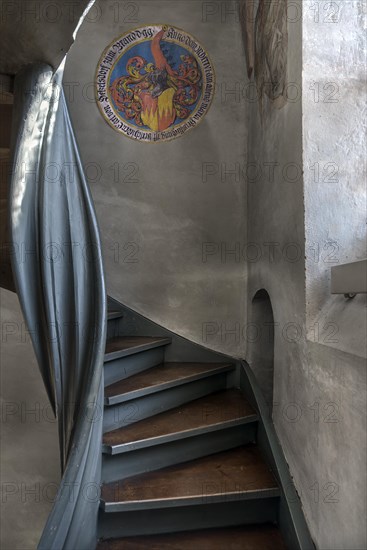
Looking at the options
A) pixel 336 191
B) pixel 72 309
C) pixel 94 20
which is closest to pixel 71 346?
pixel 72 309

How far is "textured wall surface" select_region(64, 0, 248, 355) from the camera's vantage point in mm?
3977

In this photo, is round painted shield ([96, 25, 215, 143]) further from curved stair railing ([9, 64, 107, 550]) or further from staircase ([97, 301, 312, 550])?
staircase ([97, 301, 312, 550])

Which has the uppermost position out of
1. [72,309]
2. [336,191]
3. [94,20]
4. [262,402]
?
[94,20]

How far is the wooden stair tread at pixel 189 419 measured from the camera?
257 centimetres

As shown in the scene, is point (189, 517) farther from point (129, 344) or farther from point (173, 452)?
point (129, 344)

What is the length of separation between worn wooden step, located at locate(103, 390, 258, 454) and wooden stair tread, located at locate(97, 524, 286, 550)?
44 cm

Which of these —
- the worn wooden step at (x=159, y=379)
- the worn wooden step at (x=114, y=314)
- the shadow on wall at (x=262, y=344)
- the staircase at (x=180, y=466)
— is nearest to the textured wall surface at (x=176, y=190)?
the worn wooden step at (x=114, y=314)

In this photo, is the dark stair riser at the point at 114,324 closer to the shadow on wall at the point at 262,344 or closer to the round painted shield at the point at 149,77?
the shadow on wall at the point at 262,344

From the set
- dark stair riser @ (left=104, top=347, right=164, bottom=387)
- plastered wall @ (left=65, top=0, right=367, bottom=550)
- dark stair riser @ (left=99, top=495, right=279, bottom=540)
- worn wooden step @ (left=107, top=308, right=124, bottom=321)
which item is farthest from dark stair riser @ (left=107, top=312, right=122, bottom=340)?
dark stair riser @ (left=99, top=495, right=279, bottom=540)

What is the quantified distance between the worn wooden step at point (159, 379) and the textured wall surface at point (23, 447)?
1.58 metres

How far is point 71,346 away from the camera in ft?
7.54

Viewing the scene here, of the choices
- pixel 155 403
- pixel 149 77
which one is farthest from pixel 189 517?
pixel 149 77

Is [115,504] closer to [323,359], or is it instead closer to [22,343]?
[323,359]

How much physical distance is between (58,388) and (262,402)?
1.38 metres
